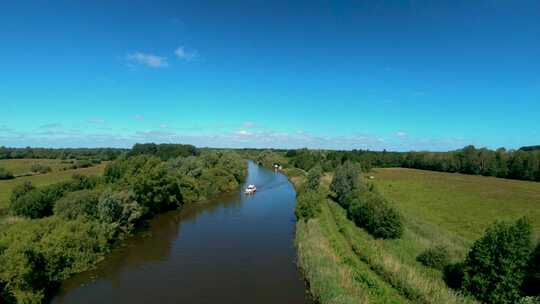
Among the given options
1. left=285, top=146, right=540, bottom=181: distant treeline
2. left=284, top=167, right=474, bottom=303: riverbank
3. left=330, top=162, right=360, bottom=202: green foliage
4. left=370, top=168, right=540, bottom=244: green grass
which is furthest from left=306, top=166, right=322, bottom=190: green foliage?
left=285, top=146, right=540, bottom=181: distant treeline

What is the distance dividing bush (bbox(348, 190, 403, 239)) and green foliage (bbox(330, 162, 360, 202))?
622 cm

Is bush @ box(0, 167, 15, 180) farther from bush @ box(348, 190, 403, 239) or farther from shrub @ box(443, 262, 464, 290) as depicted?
shrub @ box(443, 262, 464, 290)

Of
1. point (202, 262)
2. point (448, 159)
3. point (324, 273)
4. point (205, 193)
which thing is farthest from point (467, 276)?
point (448, 159)

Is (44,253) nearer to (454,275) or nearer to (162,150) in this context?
(454,275)

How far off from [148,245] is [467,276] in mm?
24202

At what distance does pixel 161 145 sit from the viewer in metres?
112

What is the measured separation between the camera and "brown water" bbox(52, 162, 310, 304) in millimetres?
16130

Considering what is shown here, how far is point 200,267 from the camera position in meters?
19.9

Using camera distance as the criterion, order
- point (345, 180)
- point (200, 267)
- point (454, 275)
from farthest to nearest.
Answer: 1. point (345, 180)
2. point (200, 267)
3. point (454, 275)

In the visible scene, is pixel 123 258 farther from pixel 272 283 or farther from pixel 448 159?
pixel 448 159

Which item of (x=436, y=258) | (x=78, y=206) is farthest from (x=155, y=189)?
(x=436, y=258)

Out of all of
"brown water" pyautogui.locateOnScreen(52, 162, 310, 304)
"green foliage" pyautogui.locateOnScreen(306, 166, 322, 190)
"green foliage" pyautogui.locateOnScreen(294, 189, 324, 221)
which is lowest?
"brown water" pyautogui.locateOnScreen(52, 162, 310, 304)

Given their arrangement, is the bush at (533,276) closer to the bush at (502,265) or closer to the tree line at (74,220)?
the bush at (502,265)

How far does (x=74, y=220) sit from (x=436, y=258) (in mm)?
27757
